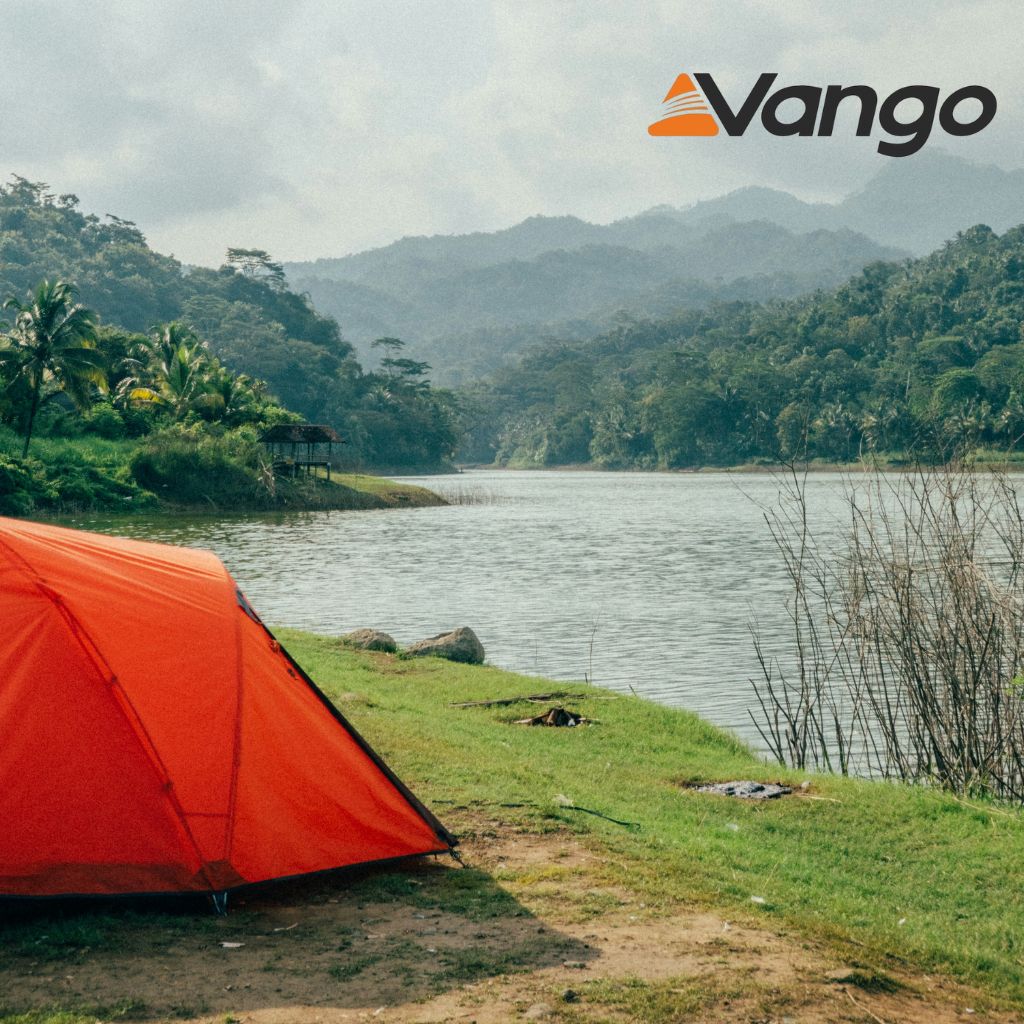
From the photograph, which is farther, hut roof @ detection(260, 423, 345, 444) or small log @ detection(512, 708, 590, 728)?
hut roof @ detection(260, 423, 345, 444)

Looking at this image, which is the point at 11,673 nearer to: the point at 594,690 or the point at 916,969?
the point at 916,969

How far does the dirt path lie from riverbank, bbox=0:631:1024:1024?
1 centimetres

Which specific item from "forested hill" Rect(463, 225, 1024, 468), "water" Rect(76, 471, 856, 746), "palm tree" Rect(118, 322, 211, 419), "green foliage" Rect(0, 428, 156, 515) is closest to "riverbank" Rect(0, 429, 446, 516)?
"green foliage" Rect(0, 428, 156, 515)

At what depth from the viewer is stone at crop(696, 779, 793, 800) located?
9438 mm

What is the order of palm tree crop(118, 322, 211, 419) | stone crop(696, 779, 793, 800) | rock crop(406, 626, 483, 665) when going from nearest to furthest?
stone crop(696, 779, 793, 800) → rock crop(406, 626, 483, 665) → palm tree crop(118, 322, 211, 419)

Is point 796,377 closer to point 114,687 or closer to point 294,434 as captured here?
point 294,434

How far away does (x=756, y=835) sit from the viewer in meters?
8.15

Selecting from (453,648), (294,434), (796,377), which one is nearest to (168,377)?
(294,434)

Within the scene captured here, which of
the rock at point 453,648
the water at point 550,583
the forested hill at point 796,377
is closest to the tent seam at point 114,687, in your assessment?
the water at point 550,583

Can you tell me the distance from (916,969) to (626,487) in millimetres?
88744

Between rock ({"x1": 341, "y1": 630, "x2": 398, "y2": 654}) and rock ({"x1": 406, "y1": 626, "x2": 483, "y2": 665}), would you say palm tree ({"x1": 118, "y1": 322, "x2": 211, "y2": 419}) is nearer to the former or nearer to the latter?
rock ({"x1": 341, "y1": 630, "x2": 398, "y2": 654})

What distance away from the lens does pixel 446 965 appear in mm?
5230

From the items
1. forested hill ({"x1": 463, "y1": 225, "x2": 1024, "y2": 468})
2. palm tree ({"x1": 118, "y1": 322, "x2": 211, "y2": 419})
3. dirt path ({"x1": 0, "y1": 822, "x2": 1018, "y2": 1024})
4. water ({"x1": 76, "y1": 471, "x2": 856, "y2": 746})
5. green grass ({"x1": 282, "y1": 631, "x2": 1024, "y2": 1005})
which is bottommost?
water ({"x1": 76, "y1": 471, "x2": 856, "y2": 746})

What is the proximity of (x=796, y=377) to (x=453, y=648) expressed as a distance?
100277 mm
